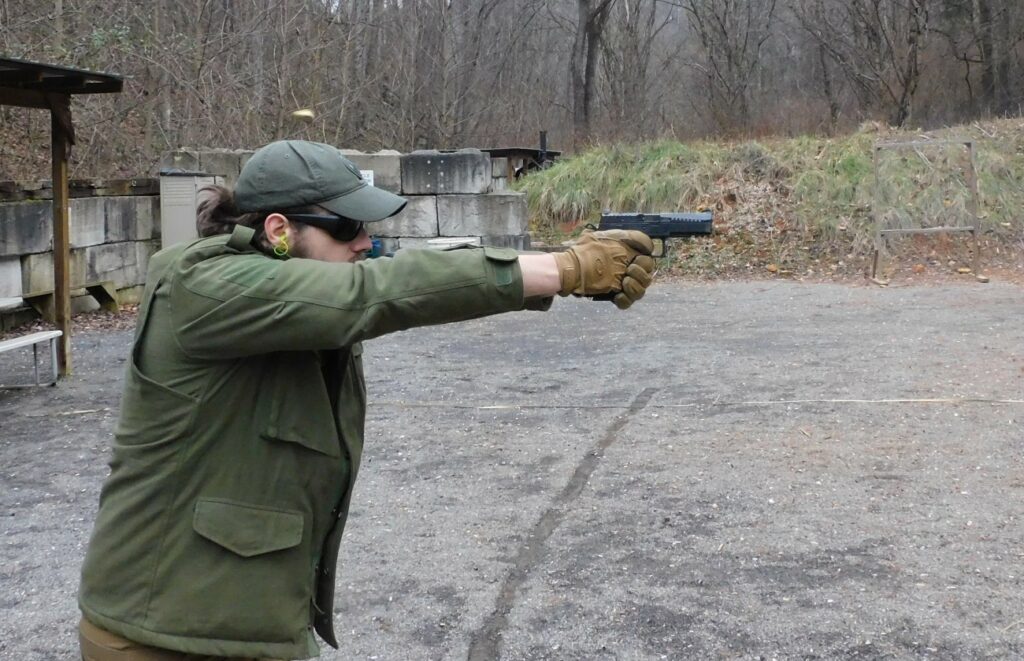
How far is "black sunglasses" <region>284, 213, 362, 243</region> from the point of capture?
2.27 metres

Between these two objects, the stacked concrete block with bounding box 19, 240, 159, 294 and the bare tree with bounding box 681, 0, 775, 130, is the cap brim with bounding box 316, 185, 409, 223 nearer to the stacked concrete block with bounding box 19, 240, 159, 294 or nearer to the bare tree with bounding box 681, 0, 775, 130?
the stacked concrete block with bounding box 19, 240, 159, 294

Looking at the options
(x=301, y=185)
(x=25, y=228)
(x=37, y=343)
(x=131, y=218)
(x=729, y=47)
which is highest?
(x=729, y=47)

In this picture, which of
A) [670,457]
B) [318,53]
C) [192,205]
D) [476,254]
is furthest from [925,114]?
[476,254]

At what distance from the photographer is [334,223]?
2.29 metres

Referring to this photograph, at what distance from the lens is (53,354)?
8961 mm

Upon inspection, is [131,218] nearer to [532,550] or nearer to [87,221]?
[87,221]

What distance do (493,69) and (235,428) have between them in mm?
29989

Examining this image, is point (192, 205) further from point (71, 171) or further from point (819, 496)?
point (819, 496)

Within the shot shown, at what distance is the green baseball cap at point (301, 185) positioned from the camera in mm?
2242

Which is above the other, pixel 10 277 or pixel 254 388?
pixel 254 388

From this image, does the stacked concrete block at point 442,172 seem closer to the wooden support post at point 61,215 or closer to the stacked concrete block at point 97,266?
the stacked concrete block at point 97,266

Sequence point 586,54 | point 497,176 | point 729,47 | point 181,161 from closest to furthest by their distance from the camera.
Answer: point 181,161 < point 497,176 < point 729,47 < point 586,54

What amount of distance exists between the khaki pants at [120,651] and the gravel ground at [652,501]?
6.29ft

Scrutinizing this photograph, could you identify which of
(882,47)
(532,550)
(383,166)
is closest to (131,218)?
(383,166)
